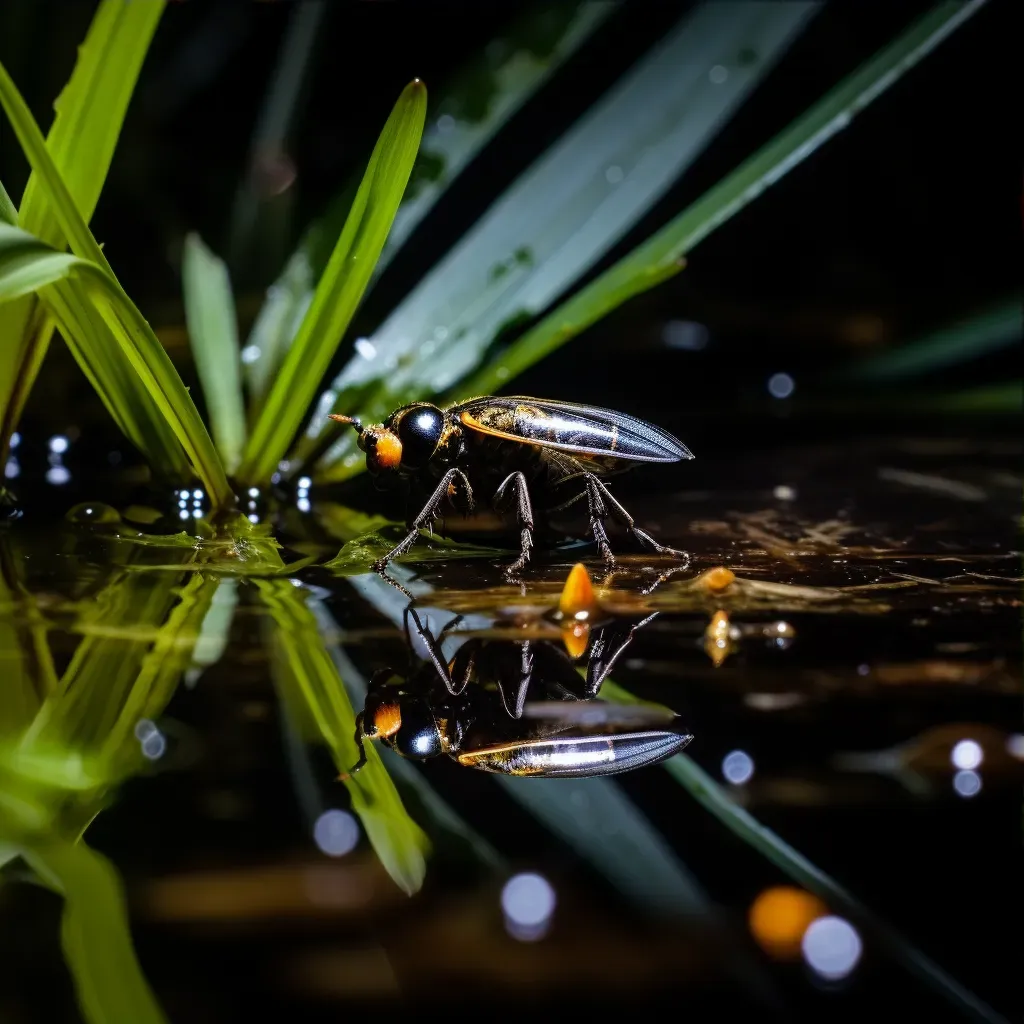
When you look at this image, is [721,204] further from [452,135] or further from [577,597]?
[577,597]

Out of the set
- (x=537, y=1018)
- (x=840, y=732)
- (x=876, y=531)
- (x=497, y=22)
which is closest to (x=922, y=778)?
(x=840, y=732)

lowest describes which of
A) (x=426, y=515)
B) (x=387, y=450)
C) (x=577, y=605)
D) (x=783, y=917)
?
(x=783, y=917)

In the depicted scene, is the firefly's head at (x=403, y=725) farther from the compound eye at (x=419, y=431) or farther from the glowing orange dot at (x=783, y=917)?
the compound eye at (x=419, y=431)

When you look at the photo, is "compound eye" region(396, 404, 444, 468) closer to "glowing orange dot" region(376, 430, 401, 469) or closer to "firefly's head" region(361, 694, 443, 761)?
"glowing orange dot" region(376, 430, 401, 469)

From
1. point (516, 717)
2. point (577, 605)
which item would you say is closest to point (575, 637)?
point (577, 605)

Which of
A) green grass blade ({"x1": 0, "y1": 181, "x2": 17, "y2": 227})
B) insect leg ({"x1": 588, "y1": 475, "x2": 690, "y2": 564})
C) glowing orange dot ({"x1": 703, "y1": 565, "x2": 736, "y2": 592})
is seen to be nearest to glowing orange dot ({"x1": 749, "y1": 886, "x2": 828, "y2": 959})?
glowing orange dot ({"x1": 703, "y1": 565, "x2": 736, "y2": 592})

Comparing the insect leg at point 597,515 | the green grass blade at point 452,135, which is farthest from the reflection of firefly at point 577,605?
the green grass blade at point 452,135
